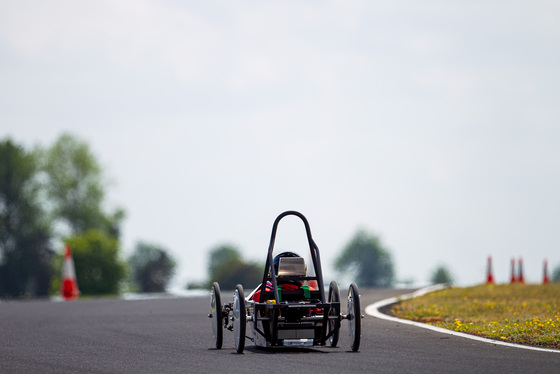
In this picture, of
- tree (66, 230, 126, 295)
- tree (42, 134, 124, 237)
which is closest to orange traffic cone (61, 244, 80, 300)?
tree (66, 230, 126, 295)

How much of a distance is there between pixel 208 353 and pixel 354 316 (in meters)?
1.88

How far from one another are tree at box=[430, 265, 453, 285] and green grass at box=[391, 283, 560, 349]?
134m

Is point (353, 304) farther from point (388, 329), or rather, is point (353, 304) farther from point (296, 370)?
point (388, 329)

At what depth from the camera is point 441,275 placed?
164000 mm

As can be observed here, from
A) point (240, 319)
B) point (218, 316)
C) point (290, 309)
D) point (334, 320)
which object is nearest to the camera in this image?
point (240, 319)

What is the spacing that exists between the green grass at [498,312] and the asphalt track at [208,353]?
774mm

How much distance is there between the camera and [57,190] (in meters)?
81.4

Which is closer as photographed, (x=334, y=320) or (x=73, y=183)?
(x=334, y=320)

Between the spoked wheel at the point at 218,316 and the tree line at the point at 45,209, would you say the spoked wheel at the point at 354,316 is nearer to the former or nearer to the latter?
the spoked wheel at the point at 218,316

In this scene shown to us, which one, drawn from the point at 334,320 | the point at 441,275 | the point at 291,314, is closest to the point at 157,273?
the point at 441,275

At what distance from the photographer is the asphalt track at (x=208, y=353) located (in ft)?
34.3

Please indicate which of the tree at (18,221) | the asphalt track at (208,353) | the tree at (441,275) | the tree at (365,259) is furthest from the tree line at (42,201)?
the tree at (441,275)

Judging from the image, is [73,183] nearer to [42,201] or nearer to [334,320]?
[42,201]

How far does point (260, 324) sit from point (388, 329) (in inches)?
151
